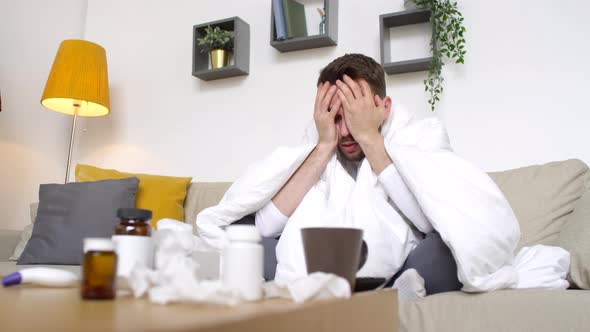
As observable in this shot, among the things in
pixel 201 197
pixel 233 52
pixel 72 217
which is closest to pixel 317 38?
pixel 233 52

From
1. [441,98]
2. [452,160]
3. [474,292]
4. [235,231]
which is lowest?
[474,292]

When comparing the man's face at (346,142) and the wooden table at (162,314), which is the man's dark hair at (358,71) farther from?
the wooden table at (162,314)

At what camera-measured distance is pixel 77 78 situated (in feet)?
8.14

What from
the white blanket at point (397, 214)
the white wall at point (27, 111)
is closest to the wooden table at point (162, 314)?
the white blanket at point (397, 214)

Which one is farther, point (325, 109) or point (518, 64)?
point (518, 64)

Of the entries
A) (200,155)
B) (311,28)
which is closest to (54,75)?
(200,155)

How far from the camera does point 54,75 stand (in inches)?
97.8

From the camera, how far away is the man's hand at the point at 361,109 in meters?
1.32

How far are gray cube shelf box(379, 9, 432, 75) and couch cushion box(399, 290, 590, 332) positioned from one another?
1282 millimetres

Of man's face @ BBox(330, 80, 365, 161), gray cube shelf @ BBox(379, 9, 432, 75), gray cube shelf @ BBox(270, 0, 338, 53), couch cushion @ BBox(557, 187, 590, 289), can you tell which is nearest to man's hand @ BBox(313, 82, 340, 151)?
man's face @ BBox(330, 80, 365, 161)

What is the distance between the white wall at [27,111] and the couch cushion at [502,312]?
2.39m

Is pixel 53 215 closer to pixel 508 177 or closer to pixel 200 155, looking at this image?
pixel 200 155

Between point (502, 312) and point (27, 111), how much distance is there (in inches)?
104

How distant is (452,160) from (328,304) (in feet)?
2.29
